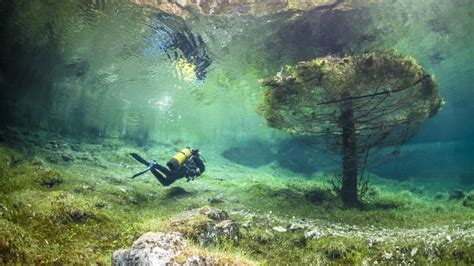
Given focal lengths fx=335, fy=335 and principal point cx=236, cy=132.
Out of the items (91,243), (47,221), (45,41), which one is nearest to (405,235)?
(91,243)

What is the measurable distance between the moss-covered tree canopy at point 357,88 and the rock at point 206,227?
6633 mm

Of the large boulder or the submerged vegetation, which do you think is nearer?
the large boulder

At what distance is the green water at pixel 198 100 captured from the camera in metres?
8.57

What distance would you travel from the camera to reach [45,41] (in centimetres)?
2127

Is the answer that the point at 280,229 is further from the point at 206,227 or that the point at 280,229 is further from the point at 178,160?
the point at 178,160

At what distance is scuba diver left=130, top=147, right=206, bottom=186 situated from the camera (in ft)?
49.9

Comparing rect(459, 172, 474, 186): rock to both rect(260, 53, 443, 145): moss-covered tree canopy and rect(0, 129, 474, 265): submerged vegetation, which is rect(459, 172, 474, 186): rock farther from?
rect(260, 53, 443, 145): moss-covered tree canopy

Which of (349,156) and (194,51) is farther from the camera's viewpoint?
(194,51)

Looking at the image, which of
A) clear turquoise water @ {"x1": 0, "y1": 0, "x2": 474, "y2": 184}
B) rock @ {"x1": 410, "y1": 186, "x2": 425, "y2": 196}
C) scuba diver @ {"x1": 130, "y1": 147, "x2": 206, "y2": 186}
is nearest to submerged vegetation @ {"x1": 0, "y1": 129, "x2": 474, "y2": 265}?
scuba diver @ {"x1": 130, "y1": 147, "x2": 206, "y2": 186}

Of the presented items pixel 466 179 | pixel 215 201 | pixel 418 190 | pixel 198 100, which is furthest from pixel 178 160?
pixel 466 179

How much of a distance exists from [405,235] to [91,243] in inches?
334

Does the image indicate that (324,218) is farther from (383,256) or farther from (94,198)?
(94,198)

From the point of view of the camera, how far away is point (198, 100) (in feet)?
122

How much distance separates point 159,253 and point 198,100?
32727mm
